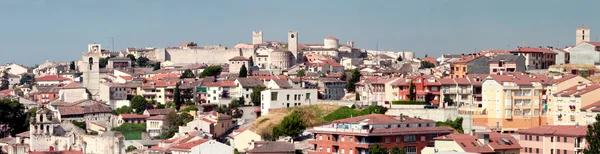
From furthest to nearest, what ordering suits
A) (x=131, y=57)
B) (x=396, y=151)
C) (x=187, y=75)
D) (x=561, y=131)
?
(x=131, y=57), (x=187, y=75), (x=561, y=131), (x=396, y=151)

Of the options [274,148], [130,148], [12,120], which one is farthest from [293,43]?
[274,148]

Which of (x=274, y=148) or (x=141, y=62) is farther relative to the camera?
(x=141, y=62)

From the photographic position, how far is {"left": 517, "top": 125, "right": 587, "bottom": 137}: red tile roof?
1692 inches

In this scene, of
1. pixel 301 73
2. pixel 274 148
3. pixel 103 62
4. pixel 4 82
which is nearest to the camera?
pixel 274 148

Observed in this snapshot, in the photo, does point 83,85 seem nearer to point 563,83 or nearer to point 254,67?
point 254,67

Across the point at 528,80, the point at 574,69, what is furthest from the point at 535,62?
the point at 528,80

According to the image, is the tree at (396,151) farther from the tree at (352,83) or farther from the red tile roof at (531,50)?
the tree at (352,83)

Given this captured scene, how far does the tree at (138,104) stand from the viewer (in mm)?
72250

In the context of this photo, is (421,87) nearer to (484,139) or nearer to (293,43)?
(484,139)

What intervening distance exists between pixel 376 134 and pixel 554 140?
6950 millimetres

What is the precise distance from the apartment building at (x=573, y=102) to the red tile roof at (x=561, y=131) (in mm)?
2922

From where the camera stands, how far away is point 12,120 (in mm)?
68438

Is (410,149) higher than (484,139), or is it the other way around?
(484,139)

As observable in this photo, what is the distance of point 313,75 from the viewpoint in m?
81.9
